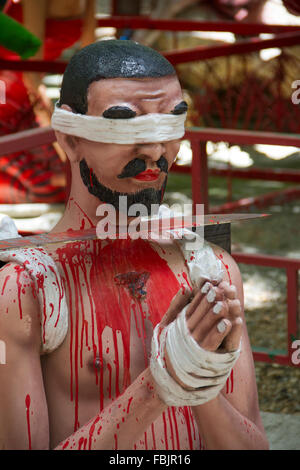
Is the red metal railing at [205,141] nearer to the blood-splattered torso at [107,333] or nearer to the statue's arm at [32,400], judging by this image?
the blood-splattered torso at [107,333]

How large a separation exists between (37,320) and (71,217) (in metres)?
0.29

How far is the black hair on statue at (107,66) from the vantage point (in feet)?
5.93

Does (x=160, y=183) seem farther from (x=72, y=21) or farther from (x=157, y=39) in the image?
(x=157, y=39)

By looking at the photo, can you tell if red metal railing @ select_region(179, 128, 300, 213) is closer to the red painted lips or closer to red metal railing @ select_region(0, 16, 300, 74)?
the red painted lips

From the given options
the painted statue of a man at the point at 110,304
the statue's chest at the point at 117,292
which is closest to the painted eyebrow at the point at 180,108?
the painted statue of a man at the point at 110,304

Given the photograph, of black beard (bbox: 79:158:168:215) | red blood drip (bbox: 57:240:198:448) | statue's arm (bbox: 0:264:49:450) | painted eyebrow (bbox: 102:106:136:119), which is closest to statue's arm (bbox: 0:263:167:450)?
statue's arm (bbox: 0:264:49:450)

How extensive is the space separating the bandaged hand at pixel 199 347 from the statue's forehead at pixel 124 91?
0.46m

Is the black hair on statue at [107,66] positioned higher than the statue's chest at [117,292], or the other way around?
the black hair on statue at [107,66]

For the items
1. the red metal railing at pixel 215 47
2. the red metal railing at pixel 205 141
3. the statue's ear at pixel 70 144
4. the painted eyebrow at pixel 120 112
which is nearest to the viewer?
the painted eyebrow at pixel 120 112

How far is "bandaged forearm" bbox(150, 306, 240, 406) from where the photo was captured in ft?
5.07

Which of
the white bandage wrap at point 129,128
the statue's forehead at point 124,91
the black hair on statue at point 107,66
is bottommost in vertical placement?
the white bandage wrap at point 129,128

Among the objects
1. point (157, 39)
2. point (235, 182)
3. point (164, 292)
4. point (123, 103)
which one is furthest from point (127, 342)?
point (157, 39)

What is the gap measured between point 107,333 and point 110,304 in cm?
6

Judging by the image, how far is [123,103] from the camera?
1.79 meters
